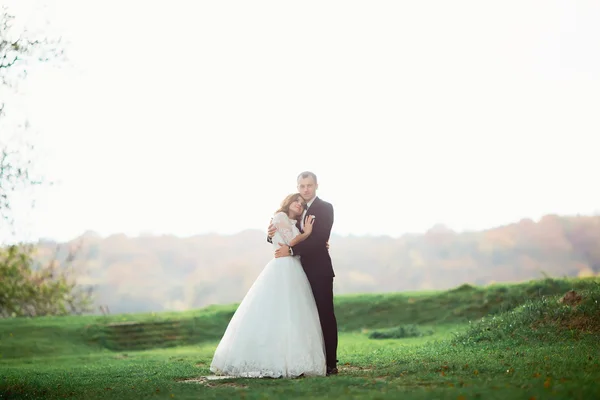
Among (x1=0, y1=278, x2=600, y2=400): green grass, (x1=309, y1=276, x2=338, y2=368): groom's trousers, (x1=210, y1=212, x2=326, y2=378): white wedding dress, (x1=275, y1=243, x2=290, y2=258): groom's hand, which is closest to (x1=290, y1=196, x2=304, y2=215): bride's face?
(x1=210, y1=212, x2=326, y2=378): white wedding dress

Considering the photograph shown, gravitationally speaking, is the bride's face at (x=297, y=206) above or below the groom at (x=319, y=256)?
above

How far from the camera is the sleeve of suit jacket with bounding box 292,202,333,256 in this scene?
12172 millimetres

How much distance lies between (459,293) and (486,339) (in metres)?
13.9

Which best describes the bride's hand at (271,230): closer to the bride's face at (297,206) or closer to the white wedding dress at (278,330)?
the white wedding dress at (278,330)

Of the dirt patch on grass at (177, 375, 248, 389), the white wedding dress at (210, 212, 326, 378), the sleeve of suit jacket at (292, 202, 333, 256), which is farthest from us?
the sleeve of suit jacket at (292, 202, 333, 256)

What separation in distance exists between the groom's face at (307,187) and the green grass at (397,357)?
3.37 m

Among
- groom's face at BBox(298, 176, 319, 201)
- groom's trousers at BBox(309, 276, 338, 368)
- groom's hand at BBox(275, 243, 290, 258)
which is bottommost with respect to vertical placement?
groom's trousers at BBox(309, 276, 338, 368)

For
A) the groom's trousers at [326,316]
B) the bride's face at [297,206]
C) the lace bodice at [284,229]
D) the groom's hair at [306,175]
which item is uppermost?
the groom's hair at [306,175]

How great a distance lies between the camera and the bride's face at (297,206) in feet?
41.0

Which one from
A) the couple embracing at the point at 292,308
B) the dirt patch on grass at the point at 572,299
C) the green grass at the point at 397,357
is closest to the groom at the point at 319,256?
the couple embracing at the point at 292,308

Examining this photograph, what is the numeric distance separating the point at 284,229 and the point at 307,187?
898 mm

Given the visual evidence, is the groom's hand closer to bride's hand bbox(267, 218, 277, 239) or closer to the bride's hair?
bride's hand bbox(267, 218, 277, 239)

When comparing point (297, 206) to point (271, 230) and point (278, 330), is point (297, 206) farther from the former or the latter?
point (278, 330)

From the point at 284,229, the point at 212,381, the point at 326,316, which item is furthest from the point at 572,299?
the point at 212,381
